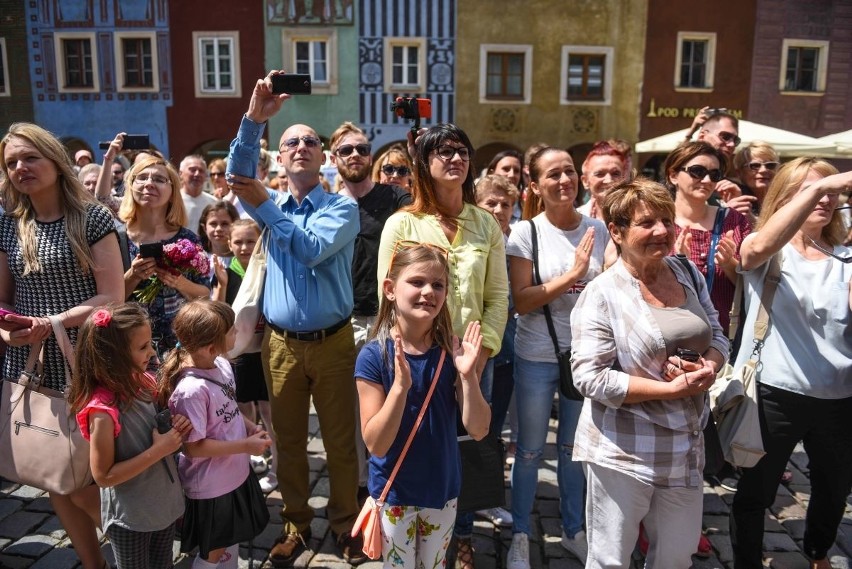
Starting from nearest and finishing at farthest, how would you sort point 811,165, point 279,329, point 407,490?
point 407,490 → point 811,165 → point 279,329

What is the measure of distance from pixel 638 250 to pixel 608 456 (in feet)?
2.71

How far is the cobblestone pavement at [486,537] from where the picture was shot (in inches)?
135

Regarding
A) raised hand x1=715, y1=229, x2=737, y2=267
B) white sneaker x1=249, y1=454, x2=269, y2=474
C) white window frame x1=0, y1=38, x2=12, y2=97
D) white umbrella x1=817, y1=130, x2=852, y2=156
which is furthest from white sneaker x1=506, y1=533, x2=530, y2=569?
white window frame x1=0, y1=38, x2=12, y2=97

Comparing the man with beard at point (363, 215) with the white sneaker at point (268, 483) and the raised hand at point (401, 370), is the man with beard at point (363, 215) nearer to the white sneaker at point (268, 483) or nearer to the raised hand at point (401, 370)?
the white sneaker at point (268, 483)

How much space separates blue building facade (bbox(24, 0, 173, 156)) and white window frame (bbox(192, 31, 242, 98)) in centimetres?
84

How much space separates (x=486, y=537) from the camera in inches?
145

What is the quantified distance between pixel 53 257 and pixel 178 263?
0.63 metres

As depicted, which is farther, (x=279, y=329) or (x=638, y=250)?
(x=279, y=329)

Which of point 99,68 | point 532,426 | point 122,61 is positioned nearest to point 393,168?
point 532,426

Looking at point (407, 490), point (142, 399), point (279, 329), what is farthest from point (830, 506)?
point (142, 399)

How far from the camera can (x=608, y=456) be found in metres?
2.52

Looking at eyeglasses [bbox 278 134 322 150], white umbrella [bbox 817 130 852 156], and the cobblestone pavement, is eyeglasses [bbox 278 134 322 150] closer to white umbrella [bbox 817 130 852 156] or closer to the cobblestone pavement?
A: the cobblestone pavement

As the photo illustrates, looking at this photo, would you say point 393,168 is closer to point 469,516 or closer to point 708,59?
point 469,516

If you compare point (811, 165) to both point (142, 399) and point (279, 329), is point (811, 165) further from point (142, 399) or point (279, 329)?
point (142, 399)
